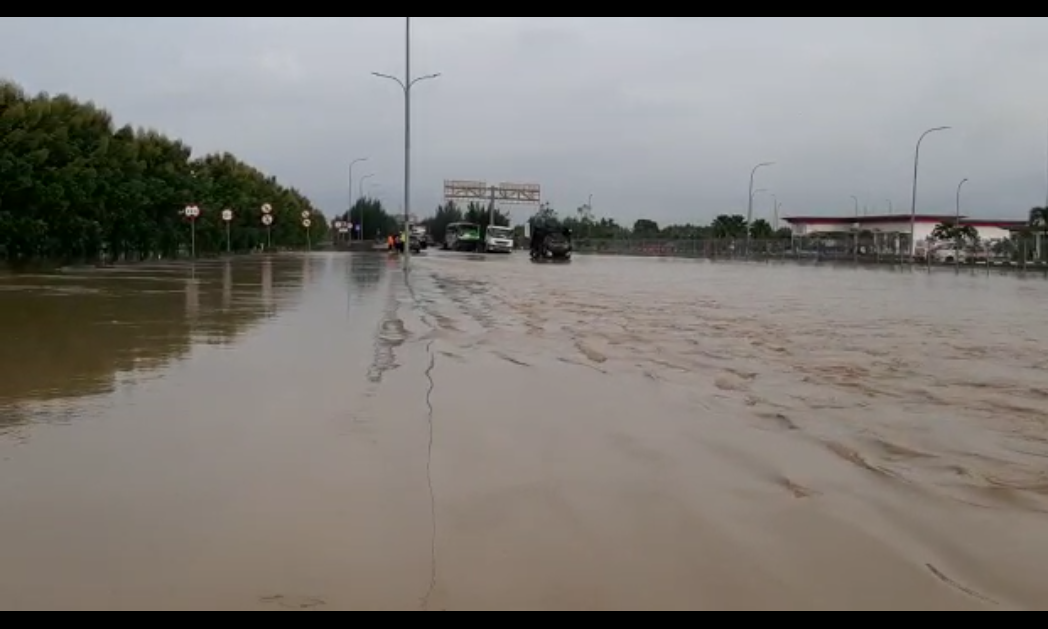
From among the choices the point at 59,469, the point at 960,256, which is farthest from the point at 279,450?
the point at 960,256

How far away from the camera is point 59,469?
5848 millimetres

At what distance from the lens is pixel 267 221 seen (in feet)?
187

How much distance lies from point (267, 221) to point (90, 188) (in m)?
26.0

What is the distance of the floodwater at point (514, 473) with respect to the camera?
4164 mm

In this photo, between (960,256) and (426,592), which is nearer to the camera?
(426,592)

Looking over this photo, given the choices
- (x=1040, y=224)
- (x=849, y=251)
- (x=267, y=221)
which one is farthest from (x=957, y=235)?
(x=267, y=221)

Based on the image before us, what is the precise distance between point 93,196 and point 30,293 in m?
13.0

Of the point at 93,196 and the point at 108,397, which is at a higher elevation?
the point at 93,196

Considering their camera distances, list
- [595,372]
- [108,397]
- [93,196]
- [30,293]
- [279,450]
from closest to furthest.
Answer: [279,450] → [108,397] → [595,372] → [30,293] → [93,196]

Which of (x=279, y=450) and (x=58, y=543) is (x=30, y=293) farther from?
(x=58, y=543)

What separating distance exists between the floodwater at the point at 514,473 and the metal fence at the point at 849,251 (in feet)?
156

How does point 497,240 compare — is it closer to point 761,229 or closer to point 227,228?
point 227,228

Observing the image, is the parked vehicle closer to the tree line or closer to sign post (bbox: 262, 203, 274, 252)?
sign post (bbox: 262, 203, 274, 252)

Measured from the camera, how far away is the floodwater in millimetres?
4164
